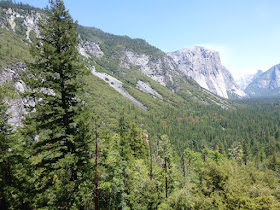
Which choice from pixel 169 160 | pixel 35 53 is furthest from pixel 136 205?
pixel 35 53

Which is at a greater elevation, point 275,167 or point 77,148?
point 77,148

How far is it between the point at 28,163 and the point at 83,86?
513cm

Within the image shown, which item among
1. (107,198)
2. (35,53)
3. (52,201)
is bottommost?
(107,198)

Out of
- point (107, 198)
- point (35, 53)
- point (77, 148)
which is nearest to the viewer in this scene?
point (35, 53)

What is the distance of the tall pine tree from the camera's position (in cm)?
827

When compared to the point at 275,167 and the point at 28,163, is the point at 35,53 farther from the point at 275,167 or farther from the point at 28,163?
the point at 275,167

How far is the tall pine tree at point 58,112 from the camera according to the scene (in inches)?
325

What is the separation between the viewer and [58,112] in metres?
8.91

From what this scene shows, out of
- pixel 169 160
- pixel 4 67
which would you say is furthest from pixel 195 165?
pixel 4 67

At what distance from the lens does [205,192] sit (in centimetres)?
1897

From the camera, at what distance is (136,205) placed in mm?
25156

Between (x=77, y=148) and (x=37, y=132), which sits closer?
(x=37, y=132)

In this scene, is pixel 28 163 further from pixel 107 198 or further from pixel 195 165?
pixel 195 165

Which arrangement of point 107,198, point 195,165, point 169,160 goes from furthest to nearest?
point 195,165 < point 169,160 < point 107,198
